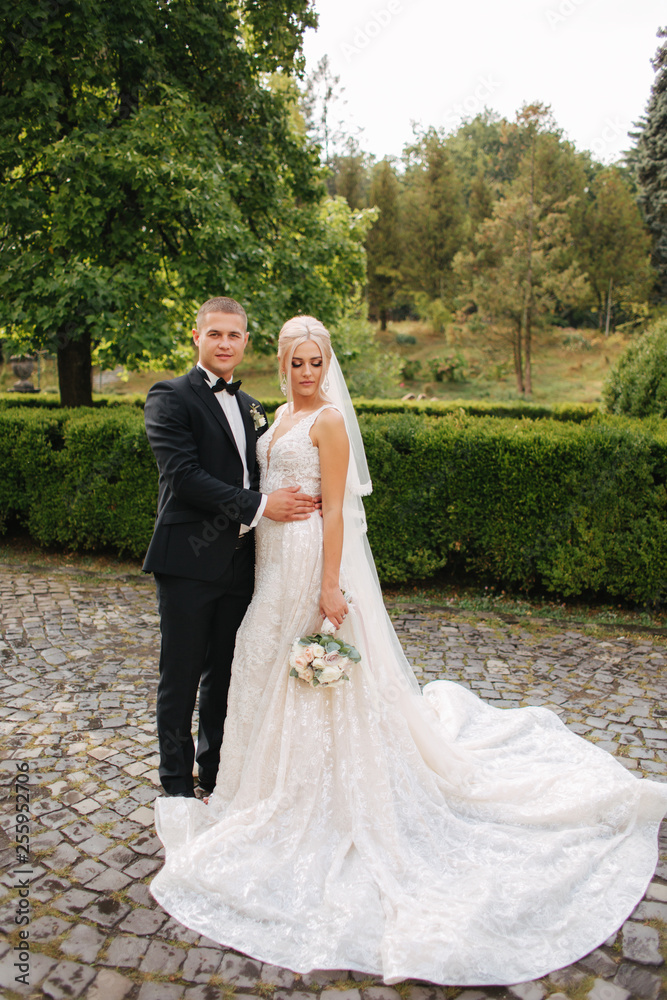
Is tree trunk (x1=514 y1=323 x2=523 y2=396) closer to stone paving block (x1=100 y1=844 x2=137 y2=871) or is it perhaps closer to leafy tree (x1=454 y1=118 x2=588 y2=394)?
leafy tree (x1=454 y1=118 x2=588 y2=394)

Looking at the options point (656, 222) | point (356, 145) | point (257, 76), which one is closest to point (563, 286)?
point (656, 222)

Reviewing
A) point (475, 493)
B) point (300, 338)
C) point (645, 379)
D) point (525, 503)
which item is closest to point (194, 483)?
point (300, 338)

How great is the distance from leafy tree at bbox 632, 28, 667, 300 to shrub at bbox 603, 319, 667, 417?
59.2ft

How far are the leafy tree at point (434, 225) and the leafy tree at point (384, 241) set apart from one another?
0.89 metres

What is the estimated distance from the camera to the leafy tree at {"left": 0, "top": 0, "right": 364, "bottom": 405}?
7348 millimetres

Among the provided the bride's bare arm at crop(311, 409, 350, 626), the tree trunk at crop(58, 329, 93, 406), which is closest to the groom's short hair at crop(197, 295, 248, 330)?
the bride's bare arm at crop(311, 409, 350, 626)

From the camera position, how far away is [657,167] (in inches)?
1103

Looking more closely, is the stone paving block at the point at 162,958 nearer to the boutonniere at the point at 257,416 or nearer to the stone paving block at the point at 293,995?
the stone paving block at the point at 293,995

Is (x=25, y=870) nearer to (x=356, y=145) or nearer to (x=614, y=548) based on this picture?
(x=614, y=548)

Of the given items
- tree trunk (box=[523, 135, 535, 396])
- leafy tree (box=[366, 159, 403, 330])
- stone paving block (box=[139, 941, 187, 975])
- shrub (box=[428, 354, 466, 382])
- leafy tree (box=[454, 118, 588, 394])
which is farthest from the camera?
leafy tree (box=[366, 159, 403, 330])

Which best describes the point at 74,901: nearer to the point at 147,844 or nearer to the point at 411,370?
the point at 147,844

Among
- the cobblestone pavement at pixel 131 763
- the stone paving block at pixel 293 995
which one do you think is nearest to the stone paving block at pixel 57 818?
the cobblestone pavement at pixel 131 763

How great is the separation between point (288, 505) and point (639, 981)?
2.13 metres

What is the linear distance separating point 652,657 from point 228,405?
4.06 metres
